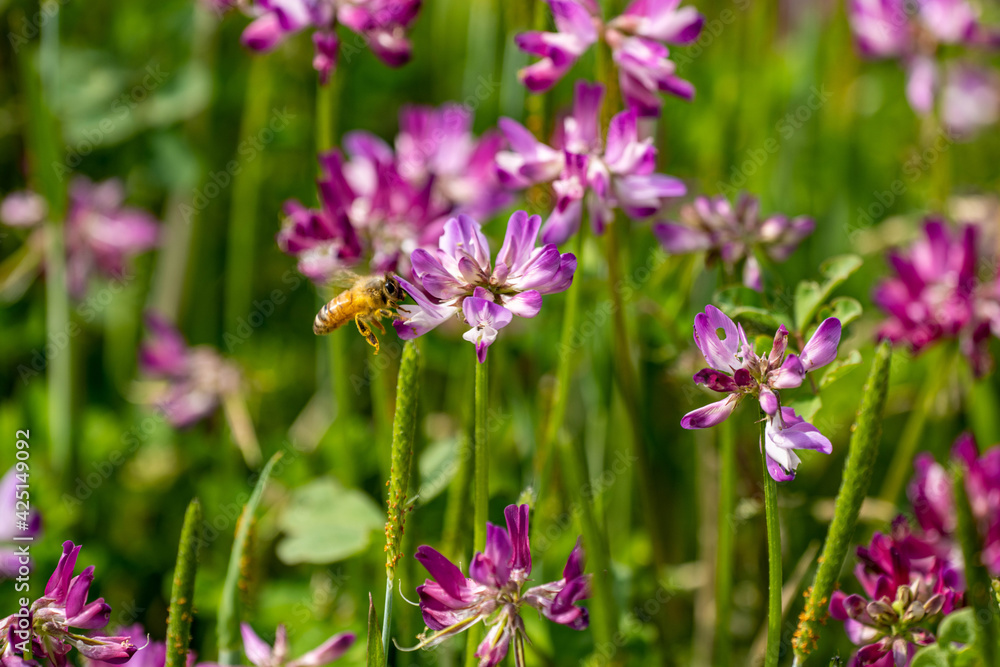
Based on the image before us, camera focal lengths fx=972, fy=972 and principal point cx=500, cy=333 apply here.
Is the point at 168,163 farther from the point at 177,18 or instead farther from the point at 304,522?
the point at 304,522

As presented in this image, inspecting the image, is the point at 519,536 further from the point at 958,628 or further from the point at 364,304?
the point at 958,628

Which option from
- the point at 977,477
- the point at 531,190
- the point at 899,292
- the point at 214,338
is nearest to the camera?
the point at 977,477

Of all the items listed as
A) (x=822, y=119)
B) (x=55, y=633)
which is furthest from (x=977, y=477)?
(x=822, y=119)

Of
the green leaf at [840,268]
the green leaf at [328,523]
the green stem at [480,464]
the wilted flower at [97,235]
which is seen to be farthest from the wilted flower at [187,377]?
the green leaf at [840,268]

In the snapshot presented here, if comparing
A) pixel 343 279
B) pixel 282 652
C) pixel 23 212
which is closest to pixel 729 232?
pixel 343 279

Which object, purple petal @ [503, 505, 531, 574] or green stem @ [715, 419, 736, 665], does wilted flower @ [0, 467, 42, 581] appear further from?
green stem @ [715, 419, 736, 665]

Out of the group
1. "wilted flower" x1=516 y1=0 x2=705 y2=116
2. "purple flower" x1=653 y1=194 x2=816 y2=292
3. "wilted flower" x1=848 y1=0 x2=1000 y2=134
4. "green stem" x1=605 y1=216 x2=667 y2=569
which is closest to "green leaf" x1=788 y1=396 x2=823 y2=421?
"purple flower" x1=653 y1=194 x2=816 y2=292

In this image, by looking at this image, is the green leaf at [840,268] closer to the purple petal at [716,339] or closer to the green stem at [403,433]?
the purple petal at [716,339]
